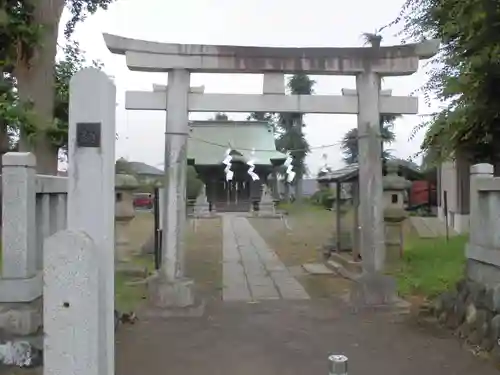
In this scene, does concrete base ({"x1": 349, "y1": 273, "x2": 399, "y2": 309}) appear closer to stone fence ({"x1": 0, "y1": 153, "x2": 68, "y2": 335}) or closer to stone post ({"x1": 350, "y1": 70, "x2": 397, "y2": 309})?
stone post ({"x1": 350, "y1": 70, "x2": 397, "y2": 309})

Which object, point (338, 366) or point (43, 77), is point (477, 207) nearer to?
point (338, 366)

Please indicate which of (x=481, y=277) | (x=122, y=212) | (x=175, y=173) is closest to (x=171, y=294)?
(x=175, y=173)

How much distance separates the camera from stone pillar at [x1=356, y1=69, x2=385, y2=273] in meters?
8.74

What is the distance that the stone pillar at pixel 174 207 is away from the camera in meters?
8.34

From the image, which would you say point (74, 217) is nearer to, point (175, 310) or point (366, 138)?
point (175, 310)

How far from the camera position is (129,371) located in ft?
18.1

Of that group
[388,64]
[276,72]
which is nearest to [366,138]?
[388,64]

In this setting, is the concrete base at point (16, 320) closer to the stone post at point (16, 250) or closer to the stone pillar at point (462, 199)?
the stone post at point (16, 250)

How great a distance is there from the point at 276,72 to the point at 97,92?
5479 mm

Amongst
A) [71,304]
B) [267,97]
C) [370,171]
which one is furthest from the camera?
[370,171]

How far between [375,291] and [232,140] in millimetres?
30357

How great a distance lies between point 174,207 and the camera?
27.5ft

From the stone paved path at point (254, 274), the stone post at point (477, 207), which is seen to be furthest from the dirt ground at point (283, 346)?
the stone paved path at point (254, 274)

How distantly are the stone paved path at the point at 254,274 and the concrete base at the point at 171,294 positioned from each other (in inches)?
51.5
